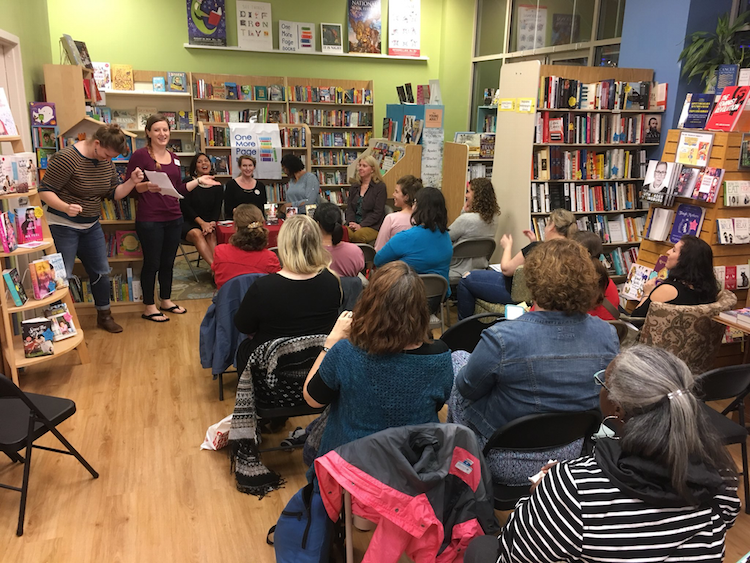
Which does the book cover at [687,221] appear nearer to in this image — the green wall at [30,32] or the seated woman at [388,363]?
the seated woman at [388,363]

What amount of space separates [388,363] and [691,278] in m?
2.20

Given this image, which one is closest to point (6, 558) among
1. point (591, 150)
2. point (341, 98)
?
point (591, 150)

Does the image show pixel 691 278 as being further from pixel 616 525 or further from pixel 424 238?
pixel 616 525

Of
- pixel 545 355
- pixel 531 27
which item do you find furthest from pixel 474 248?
pixel 531 27

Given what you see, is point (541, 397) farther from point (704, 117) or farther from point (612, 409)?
point (704, 117)

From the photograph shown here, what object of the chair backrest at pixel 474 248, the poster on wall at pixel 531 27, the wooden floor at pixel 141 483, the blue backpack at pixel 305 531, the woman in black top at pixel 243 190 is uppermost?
the poster on wall at pixel 531 27

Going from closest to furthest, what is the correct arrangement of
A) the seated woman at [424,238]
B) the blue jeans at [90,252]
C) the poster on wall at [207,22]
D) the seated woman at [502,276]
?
the seated woman at [502,276], the seated woman at [424,238], the blue jeans at [90,252], the poster on wall at [207,22]

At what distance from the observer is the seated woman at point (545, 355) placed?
1996 millimetres

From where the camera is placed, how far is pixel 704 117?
434 cm

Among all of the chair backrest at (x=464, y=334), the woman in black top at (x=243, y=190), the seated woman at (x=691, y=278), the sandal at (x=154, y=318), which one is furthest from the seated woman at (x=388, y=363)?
the woman in black top at (x=243, y=190)

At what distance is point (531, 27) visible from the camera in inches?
315

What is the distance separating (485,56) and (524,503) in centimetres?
864

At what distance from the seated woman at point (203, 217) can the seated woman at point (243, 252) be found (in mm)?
2568

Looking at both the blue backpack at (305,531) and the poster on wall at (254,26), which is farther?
the poster on wall at (254,26)
